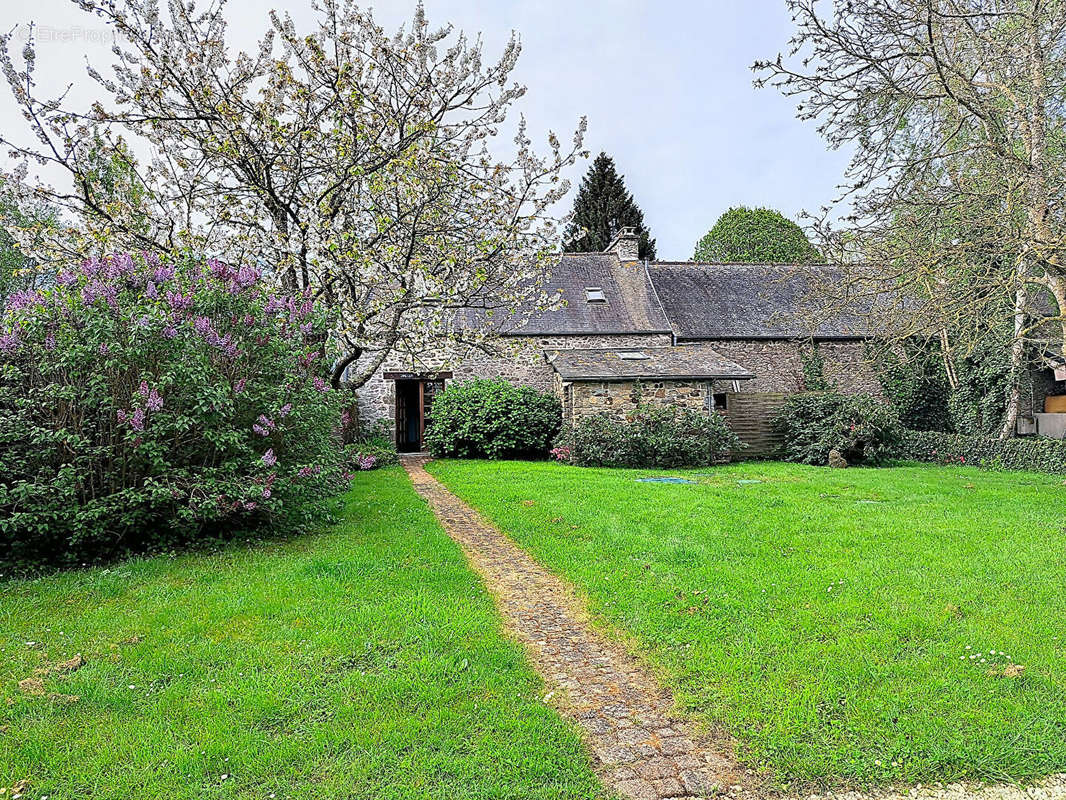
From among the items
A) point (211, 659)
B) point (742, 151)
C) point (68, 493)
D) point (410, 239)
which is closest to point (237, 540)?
point (68, 493)

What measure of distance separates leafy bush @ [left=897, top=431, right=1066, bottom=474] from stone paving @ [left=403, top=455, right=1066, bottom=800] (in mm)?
13322

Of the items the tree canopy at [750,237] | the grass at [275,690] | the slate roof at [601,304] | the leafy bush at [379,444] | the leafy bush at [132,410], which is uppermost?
the tree canopy at [750,237]

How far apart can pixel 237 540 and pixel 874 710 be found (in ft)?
20.3

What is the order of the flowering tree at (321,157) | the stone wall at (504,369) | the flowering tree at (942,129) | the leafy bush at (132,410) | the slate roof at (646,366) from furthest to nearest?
the stone wall at (504,369)
the slate roof at (646,366)
the flowering tree at (942,129)
the flowering tree at (321,157)
the leafy bush at (132,410)

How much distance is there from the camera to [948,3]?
8.77 meters

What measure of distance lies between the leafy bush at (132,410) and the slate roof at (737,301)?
14.2 metres

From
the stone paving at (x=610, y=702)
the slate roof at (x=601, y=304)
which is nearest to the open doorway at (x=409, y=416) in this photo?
the slate roof at (x=601, y=304)

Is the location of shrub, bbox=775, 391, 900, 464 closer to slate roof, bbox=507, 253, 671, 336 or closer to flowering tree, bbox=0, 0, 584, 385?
slate roof, bbox=507, 253, 671, 336

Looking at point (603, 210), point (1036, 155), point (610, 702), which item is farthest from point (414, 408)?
point (603, 210)

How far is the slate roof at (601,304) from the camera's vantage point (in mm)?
19250

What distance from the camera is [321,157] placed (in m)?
8.98

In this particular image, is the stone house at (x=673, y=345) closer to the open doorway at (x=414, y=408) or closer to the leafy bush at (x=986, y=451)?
the open doorway at (x=414, y=408)

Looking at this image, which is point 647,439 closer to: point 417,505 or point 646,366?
point 646,366

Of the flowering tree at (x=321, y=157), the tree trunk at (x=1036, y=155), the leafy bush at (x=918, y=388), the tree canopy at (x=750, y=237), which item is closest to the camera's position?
the flowering tree at (x=321, y=157)
